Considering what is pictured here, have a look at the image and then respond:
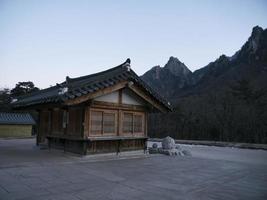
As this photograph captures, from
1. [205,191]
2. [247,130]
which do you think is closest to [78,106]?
[205,191]

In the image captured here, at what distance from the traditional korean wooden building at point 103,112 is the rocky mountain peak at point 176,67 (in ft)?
211

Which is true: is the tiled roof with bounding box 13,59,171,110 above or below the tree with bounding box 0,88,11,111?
below

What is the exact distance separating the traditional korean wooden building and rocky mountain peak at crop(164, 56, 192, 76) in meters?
64.4

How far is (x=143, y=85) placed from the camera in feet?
39.2

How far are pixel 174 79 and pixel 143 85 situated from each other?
61988 mm

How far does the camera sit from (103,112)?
1099 centimetres

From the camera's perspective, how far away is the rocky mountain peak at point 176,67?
76.2 m

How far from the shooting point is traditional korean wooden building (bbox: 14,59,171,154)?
10.1 metres

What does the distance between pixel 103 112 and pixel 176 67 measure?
68942 mm

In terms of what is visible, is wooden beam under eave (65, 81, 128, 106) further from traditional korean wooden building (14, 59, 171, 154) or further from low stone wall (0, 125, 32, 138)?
low stone wall (0, 125, 32, 138)

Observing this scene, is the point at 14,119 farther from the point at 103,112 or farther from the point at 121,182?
the point at 121,182

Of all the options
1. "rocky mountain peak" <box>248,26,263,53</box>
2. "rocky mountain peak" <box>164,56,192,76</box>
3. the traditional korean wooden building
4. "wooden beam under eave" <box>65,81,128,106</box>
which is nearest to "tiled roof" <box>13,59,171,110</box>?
the traditional korean wooden building

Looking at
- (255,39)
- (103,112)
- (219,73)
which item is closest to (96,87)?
(103,112)

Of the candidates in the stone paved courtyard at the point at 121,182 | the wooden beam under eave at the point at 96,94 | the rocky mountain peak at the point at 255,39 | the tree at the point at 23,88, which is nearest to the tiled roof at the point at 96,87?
the wooden beam under eave at the point at 96,94
